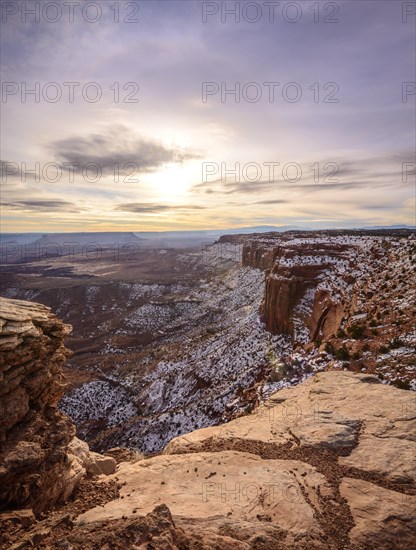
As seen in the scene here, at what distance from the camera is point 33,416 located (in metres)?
9.85

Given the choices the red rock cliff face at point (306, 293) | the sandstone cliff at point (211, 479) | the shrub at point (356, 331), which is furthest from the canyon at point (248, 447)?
the red rock cliff face at point (306, 293)

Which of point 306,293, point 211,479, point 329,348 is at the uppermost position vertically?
point 306,293

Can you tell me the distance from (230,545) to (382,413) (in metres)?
9.14

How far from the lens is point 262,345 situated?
33719 millimetres

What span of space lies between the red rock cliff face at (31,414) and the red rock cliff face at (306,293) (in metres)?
23.5

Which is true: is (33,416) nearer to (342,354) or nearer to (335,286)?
(342,354)

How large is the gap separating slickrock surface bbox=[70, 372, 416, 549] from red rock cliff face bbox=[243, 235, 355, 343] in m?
15.4

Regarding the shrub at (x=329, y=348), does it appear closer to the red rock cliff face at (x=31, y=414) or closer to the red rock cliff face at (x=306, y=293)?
the red rock cliff face at (x=306, y=293)

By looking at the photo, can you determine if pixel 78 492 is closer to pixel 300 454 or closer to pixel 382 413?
pixel 300 454

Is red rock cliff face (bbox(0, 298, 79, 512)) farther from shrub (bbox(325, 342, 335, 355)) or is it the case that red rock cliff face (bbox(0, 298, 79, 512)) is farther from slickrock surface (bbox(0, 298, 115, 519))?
shrub (bbox(325, 342, 335, 355))

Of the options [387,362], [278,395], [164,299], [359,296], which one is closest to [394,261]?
[359,296]

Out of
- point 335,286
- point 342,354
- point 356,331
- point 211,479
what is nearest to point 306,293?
point 335,286

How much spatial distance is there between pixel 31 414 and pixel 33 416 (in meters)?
0.09

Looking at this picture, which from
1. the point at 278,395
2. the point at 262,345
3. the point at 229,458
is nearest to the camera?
the point at 229,458
